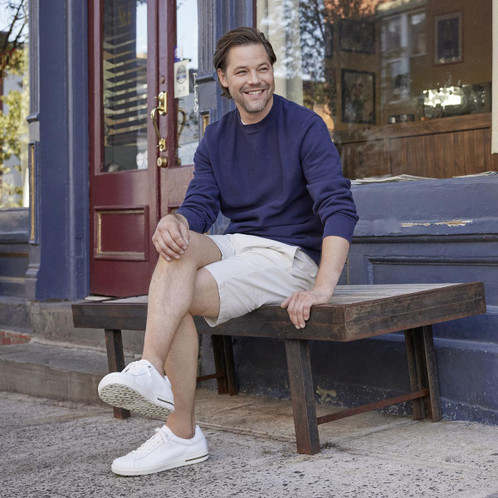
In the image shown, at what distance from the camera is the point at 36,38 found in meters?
5.49

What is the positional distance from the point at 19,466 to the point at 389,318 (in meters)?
1.44

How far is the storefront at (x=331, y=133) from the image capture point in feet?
11.5

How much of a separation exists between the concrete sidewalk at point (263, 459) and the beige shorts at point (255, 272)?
55cm

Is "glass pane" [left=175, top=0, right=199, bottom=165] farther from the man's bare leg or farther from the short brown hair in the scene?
the man's bare leg

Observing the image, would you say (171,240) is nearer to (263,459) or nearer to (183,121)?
(263,459)

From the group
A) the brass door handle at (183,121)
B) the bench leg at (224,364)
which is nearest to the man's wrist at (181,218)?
the bench leg at (224,364)

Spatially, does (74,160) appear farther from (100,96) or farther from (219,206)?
(219,206)

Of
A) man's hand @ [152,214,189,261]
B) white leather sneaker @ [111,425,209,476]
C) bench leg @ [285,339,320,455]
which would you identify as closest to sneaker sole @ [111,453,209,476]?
white leather sneaker @ [111,425,209,476]

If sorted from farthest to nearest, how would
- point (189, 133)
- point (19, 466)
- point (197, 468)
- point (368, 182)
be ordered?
1. point (189, 133)
2. point (368, 182)
3. point (19, 466)
4. point (197, 468)

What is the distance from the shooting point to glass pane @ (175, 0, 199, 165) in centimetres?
478

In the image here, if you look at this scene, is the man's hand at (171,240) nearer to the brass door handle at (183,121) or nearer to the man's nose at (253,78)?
the man's nose at (253,78)

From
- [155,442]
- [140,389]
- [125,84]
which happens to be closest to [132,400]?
[140,389]

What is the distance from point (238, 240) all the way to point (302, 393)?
25.5 inches

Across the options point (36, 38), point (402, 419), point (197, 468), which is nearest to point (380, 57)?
point (36, 38)
